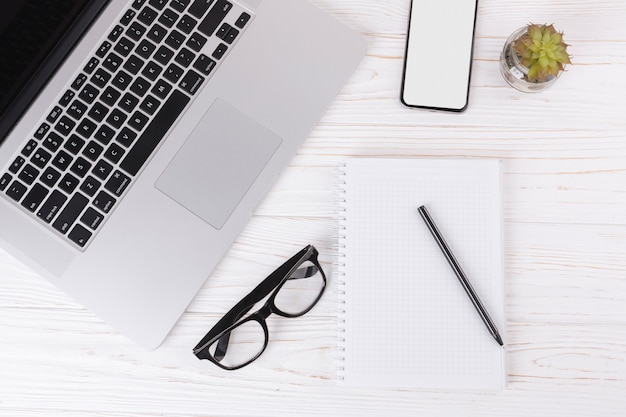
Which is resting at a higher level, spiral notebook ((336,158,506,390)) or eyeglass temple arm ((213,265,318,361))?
spiral notebook ((336,158,506,390))

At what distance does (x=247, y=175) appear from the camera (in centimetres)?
67

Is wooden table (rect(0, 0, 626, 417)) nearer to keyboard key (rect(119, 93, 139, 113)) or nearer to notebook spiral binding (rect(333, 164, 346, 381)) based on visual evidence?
notebook spiral binding (rect(333, 164, 346, 381))

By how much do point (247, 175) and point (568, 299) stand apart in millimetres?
409

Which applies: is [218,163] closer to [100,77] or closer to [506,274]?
[100,77]

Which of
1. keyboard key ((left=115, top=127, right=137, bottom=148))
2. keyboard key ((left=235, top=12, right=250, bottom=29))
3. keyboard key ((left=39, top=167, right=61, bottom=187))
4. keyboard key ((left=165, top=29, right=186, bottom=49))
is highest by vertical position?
keyboard key ((left=235, top=12, right=250, bottom=29))

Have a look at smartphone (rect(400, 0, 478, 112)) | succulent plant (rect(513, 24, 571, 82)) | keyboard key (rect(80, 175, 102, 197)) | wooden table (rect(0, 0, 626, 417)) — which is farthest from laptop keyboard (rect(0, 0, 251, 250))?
succulent plant (rect(513, 24, 571, 82))

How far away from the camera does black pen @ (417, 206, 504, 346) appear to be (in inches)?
25.8

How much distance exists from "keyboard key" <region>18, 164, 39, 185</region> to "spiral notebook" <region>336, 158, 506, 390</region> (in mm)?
359

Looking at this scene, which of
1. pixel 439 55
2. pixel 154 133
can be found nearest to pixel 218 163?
pixel 154 133

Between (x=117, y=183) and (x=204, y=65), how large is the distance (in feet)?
0.57

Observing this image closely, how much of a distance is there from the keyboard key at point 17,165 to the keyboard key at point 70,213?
75 mm

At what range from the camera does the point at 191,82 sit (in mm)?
683

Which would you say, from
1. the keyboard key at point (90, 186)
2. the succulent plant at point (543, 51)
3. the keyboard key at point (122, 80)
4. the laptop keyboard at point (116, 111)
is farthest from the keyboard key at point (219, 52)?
the succulent plant at point (543, 51)

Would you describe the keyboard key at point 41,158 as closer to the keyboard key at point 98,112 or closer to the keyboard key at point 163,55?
the keyboard key at point 98,112
